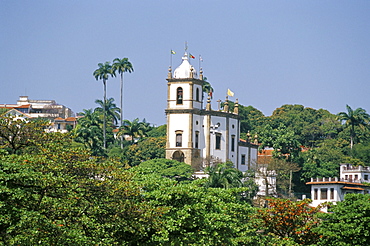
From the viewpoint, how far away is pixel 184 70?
83.9m

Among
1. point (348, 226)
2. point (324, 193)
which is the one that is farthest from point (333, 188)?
point (348, 226)

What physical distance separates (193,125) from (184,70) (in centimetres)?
598

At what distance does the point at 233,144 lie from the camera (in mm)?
85562

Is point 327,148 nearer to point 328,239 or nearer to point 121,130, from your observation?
point 121,130

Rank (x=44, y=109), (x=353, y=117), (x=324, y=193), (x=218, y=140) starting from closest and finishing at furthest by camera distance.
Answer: (x=324, y=193)
(x=218, y=140)
(x=353, y=117)
(x=44, y=109)

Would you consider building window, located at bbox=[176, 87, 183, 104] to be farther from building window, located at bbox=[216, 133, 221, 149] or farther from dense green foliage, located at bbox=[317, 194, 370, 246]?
dense green foliage, located at bbox=[317, 194, 370, 246]

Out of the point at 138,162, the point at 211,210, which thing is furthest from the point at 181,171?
the point at 211,210

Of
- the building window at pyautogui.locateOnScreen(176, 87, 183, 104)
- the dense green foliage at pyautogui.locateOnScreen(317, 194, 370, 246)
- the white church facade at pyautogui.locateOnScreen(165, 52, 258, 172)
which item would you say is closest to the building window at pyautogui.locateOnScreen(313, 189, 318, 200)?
the white church facade at pyautogui.locateOnScreen(165, 52, 258, 172)

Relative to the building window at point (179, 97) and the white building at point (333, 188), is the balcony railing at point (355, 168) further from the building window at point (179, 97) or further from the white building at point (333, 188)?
the building window at point (179, 97)

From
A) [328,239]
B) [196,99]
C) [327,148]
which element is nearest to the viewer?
[328,239]

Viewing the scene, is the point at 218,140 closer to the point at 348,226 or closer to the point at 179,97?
the point at 179,97

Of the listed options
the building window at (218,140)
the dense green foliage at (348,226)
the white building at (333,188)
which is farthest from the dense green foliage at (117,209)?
the building window at (218,140)

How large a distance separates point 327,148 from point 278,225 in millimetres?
51442

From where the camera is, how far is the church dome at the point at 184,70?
273 feet
